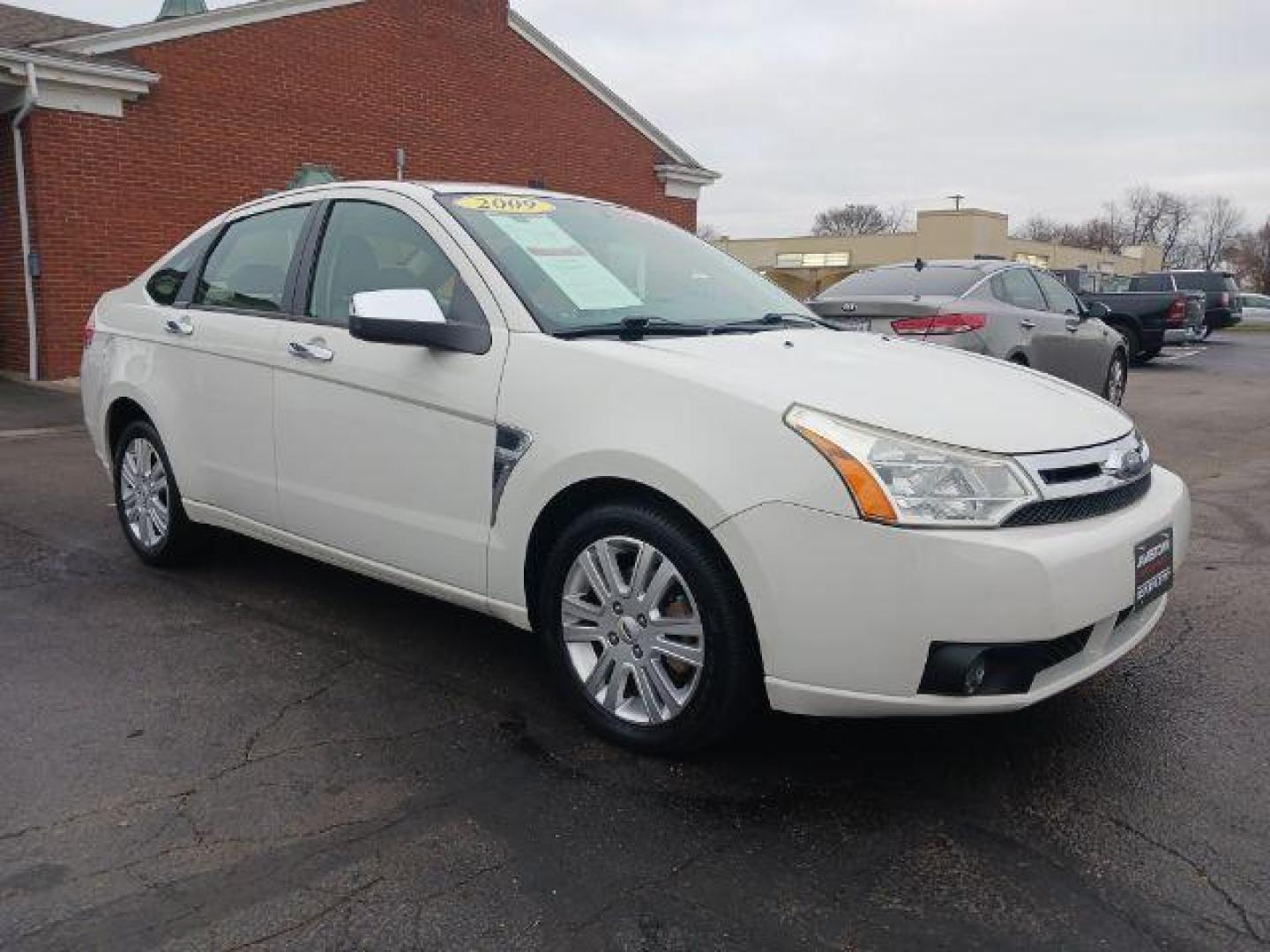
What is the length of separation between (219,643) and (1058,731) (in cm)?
293

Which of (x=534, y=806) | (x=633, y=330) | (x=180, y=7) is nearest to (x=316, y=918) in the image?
(x=534, y=806)

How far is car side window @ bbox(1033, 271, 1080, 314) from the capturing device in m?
9.64

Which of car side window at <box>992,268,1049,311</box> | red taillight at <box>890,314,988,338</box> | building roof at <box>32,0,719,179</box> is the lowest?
red taillight at <box>890,314,988,338</box>

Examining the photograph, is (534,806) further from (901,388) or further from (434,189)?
(434,189)

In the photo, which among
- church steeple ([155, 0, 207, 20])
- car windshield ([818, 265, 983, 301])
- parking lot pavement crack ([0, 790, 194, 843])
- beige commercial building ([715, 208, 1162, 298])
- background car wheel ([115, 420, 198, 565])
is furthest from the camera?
beige commercial building ([715, 208, 1162, 298])

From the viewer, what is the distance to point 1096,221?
103875 mm

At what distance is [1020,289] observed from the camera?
9.19 metres

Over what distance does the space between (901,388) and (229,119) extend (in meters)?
11.9

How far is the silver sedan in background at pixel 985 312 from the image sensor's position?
818 centimetres

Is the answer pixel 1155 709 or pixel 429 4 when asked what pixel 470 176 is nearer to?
pixel 429 4

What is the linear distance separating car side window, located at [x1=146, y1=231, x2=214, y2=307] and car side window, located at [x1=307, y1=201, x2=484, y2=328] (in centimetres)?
99

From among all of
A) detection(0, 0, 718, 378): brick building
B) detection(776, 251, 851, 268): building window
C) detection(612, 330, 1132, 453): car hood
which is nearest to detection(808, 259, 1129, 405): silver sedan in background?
detection(612, 330, 1132, 453): car hood

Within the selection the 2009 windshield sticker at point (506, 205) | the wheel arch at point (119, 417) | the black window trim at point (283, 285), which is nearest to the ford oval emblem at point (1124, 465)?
the 2009 windshield sticker at point (506, 205)

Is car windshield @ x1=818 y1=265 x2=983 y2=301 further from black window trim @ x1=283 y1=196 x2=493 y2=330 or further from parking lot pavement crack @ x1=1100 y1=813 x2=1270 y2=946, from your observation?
parking lot pavement crack @ x1=1100 y1=813 x2=1270 y2=946
